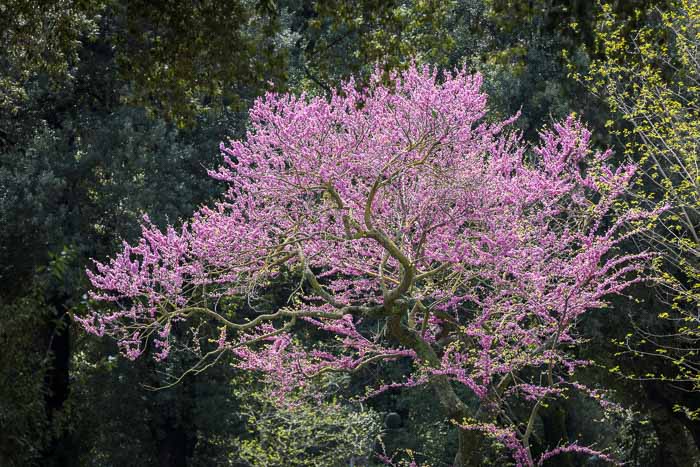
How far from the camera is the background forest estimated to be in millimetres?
12320

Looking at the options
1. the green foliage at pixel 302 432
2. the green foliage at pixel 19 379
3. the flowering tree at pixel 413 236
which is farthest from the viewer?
the green foliage at pixel 302 432

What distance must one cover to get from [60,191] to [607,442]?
12.8m

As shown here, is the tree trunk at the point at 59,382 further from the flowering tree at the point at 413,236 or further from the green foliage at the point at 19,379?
the flowering tree at the point at 413,236

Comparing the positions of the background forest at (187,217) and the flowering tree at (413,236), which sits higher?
the background forest at (187,217)

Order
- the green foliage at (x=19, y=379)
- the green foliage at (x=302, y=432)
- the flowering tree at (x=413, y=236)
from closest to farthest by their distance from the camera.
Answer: the flowering tree at (x=413, y=236) → the green foliage at (x=19, y=379) → the green foliage at (x=302, y=432)

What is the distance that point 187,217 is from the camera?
55.2 feet

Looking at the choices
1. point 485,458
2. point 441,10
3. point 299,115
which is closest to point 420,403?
point 485,458

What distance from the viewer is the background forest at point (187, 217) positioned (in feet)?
40.4

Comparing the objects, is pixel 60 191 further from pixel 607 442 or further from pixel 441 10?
pixel 607 442

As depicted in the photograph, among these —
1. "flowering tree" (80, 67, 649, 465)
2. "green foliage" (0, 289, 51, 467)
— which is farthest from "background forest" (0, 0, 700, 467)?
"flowering tree" (80, 67, 649, 465)

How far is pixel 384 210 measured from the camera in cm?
1139

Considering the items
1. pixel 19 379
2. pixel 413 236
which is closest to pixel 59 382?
pixel 19 379

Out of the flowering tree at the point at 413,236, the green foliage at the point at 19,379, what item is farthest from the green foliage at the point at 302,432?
the flowering tree at the point at 413,236

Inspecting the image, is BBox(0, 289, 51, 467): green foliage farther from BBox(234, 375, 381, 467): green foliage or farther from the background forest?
BBox(234, 375, 381, 467): green foliage
